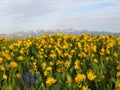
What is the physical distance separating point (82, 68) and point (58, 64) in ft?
2.03

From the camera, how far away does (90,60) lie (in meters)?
8.23

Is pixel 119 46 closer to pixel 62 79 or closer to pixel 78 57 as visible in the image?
pixel 78 57

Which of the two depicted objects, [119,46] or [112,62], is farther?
[119,46]

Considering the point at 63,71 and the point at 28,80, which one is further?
the point at 63,71

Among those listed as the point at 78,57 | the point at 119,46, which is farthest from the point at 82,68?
the point at 119,46

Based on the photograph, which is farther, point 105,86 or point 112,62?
point 112,62

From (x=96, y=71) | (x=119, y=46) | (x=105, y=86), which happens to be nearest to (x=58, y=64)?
(x=96, y=71)

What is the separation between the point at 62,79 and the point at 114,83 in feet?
3.38

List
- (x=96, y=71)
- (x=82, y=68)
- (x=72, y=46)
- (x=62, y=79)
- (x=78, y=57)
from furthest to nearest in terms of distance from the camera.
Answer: (x=72, y=46) < (x=78, y=57) < (x=82, y=68) < (x=96, y=71) < (x=62, y=79)

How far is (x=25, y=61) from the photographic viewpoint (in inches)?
332

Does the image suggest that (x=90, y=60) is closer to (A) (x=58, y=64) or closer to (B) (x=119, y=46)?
(A) (x=58, y=64)

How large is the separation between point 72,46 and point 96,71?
4.33 metres

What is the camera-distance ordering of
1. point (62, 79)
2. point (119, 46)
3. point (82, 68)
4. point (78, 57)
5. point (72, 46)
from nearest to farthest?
point (62, 79)
point (82, 68)
point (78, 57)
point (119, 46)
point (72, 46)

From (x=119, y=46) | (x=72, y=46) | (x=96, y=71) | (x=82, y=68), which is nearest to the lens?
(x=96, y=71)
